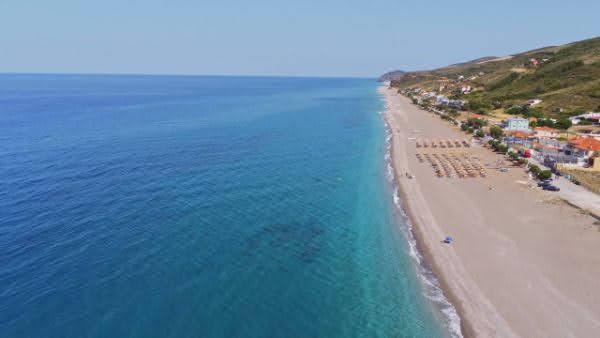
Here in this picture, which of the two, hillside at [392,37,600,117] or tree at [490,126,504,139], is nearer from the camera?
tree at [490,126,504,139]

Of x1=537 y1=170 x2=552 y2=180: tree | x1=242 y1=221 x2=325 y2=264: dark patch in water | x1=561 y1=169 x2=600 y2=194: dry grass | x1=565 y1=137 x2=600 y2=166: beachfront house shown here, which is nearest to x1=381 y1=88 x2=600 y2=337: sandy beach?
x1=537 y1=170 x2=552 y2=180: tree

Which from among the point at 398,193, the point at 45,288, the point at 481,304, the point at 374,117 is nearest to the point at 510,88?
the point at 374,117

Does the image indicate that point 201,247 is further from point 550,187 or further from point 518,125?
point 518,125

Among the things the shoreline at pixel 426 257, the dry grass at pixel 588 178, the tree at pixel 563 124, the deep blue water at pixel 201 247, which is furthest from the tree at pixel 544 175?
the tree at pixel 563 124

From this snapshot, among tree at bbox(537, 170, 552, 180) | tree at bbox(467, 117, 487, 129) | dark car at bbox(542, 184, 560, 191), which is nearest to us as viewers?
dark car at bbox(542, 184, 560, 191)

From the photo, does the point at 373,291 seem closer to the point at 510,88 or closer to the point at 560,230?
the point at 560,230

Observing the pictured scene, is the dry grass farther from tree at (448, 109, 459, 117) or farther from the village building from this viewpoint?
tree at (448, 109, 459, 117)
